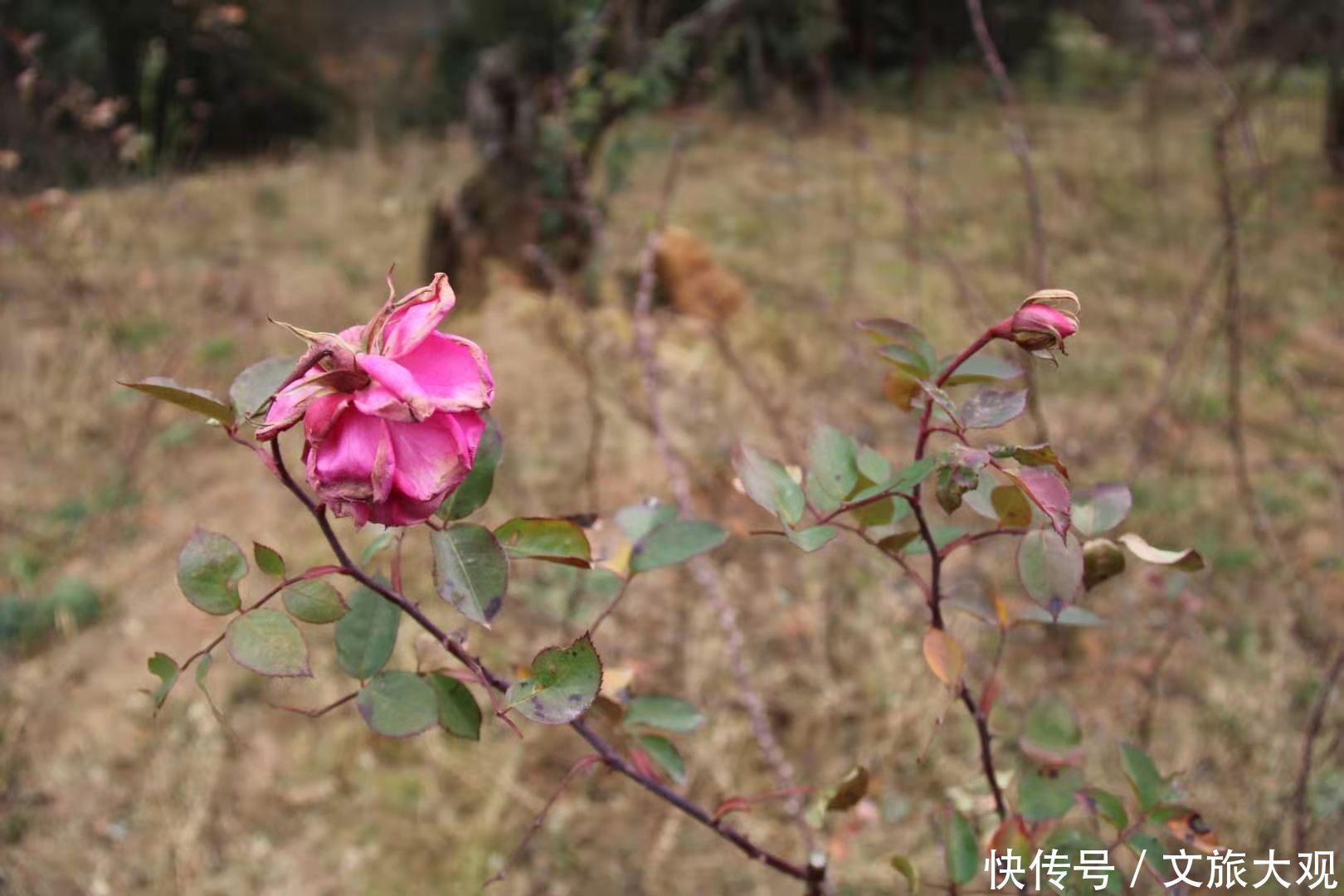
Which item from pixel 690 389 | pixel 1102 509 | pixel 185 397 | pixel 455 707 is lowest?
pixel 690 389

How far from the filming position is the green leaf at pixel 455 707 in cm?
56

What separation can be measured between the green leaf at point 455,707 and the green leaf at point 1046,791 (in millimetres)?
363

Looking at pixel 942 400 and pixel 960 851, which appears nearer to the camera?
pixel 942 400

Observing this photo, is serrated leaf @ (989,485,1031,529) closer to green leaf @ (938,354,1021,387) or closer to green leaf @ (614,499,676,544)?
green leaf @ (938,354,1021,387)

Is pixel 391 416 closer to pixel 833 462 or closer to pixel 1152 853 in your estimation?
pixel 833 462

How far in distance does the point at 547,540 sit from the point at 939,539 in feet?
0.89

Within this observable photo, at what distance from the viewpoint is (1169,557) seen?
552 mm

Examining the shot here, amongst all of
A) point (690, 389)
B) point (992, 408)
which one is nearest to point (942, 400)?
point (992, 408)

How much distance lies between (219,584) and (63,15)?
221 inches

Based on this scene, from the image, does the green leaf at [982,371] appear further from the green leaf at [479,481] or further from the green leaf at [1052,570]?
the green leaf at [479,481]

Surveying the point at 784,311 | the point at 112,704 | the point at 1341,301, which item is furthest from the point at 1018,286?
the point at 112,704

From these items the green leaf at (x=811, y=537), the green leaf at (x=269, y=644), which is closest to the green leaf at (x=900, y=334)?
the green leaf at (x=811, y=537)

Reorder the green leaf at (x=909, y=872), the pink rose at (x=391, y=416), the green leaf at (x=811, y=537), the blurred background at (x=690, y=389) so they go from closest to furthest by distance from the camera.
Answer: the pink rose at (x=391, y=416) < the green leaf at (x=811, y=537) < the green leaf at (x=909, y=872) < the blurred background at (x=690, y=389)

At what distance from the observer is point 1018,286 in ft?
10.9
